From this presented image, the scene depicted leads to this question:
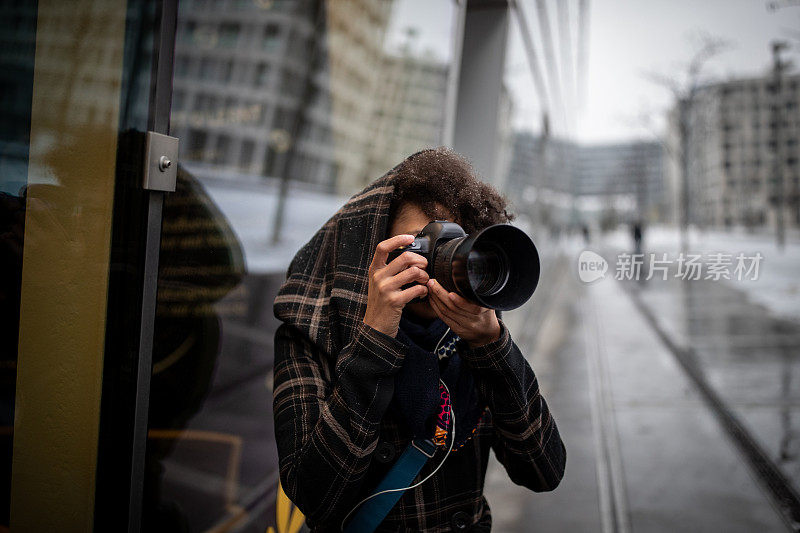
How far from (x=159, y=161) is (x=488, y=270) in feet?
2.13

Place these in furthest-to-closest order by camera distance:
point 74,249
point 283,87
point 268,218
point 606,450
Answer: point 283,87, point 268,218, point 606,450, point 74,249

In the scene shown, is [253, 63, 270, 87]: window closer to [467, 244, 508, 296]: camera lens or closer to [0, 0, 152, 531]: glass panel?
[0, 0, 152, 531]: glass panel

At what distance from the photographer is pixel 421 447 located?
3.05ft

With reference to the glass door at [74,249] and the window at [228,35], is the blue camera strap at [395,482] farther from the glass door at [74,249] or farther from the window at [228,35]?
the window at [228,35]

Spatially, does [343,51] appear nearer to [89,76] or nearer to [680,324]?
[89,76]

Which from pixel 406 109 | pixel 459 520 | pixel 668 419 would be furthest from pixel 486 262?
pixel 668 419

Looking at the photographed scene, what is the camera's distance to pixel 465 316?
84 centimetres

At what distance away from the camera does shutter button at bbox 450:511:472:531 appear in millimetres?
967

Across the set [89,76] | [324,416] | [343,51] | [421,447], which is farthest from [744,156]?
[343,51]

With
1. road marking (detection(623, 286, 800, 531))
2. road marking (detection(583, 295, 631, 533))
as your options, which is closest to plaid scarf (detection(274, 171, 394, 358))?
road marking (detection(583, 295, 631, 533))

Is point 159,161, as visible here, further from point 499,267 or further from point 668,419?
point 668,419

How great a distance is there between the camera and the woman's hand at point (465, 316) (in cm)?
82

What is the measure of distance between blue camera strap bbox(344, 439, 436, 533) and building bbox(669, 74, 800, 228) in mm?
1513

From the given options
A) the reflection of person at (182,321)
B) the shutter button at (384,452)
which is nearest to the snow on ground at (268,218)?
the reflection of person at (182,321)
